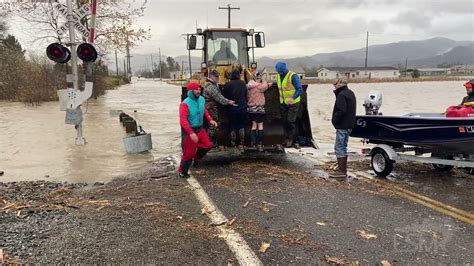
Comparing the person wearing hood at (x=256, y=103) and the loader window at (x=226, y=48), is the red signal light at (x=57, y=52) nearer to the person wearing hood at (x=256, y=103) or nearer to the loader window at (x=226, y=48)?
the loader window at (x=226, y=48)

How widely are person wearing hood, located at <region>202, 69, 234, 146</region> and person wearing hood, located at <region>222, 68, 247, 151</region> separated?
0.48ft

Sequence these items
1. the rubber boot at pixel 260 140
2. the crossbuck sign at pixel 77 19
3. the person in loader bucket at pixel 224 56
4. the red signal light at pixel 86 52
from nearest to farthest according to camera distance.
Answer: the rubber boot at pixel 260 140 < the red signal light at pixel 86 52 < the crossbuck sign at pixel 77 19 < the person in loader bucket at pixel 224 56

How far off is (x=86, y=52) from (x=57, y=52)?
0.66 m

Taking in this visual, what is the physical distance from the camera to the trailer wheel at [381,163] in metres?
7.78

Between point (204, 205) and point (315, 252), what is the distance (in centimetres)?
209

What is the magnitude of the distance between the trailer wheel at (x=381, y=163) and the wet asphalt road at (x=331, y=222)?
66cm

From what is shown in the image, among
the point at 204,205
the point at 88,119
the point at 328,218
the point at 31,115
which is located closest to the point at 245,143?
the point at 204,205

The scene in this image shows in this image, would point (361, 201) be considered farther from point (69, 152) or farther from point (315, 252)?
point (69, 152)

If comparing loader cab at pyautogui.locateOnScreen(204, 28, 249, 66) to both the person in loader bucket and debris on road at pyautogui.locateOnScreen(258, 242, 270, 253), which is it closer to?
the person in loader bucket

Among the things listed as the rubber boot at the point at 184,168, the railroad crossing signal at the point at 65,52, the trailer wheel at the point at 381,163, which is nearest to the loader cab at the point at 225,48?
the railroad crossing signal at the point at 65,52

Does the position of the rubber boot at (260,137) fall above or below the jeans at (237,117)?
below

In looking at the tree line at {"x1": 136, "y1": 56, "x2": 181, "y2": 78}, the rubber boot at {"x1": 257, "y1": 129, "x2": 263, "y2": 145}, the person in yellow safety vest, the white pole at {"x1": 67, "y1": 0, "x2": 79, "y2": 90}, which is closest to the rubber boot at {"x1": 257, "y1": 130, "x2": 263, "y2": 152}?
the rubber boot at {"x1": 257, "y1": 129, "x2": 263, "y2": 145}

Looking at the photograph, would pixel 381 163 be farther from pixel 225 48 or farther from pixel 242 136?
pixel 225 48

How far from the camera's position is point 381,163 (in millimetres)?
7980
